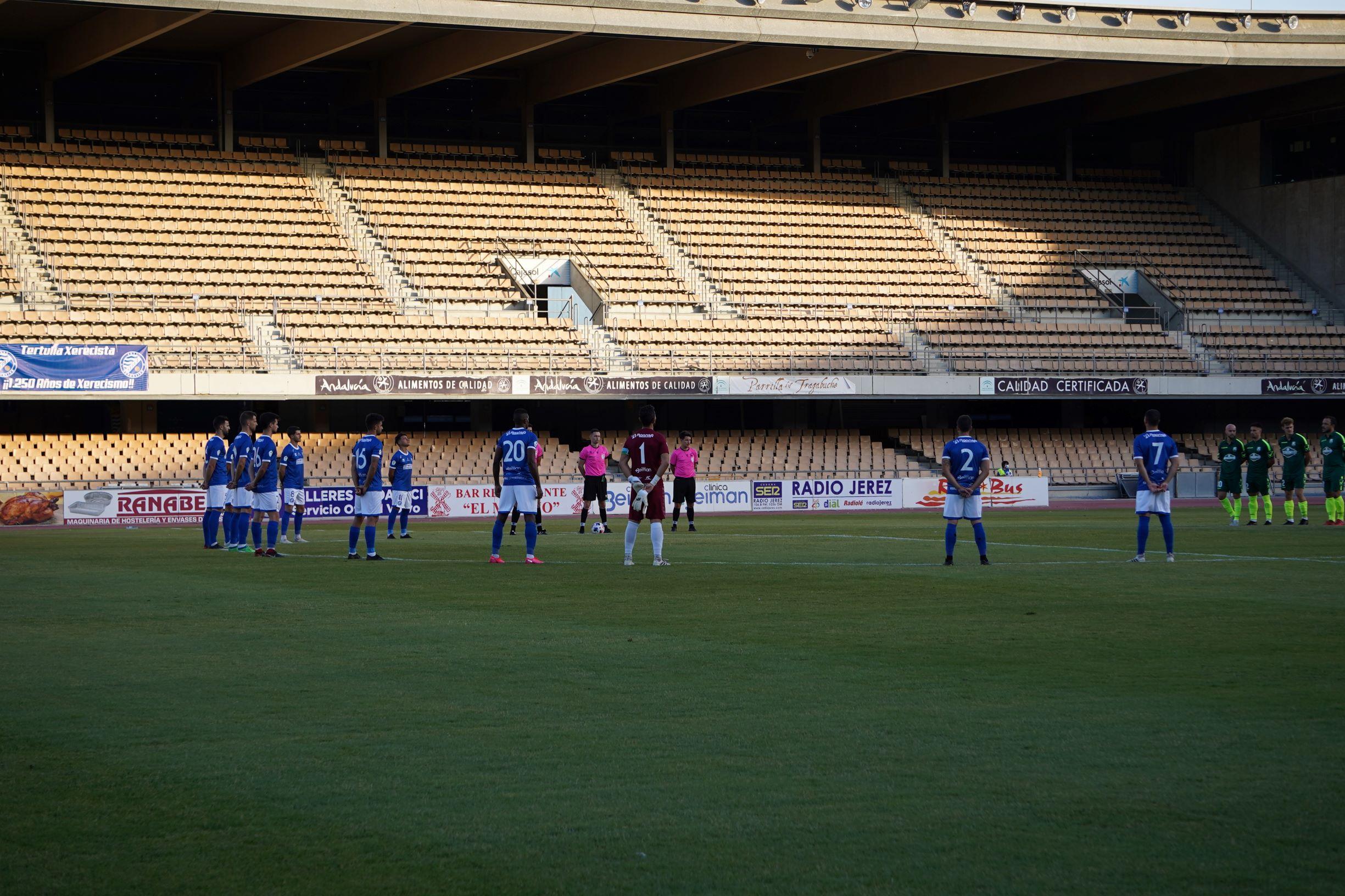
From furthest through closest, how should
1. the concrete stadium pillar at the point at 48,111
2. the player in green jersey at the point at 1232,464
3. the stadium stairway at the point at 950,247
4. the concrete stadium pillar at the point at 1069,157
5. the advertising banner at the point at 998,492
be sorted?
the concrete stadium pillar at the point at 1069,157 → the stadium stairway at the point at 950,247 → the concrete stadium pillar at the point at 48,111 → the advertising banner at the point at 998,492 → the player in green jersey at the point at 1232,464

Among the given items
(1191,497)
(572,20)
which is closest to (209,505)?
(572,20)

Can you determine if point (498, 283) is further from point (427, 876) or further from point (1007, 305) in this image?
point (427, 876)

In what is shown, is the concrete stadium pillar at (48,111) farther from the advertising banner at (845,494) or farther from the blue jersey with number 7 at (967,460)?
the blue jersey with number 7 at (967,460)

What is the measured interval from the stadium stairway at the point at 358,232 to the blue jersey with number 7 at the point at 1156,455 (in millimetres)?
26534

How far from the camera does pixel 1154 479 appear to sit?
60.1 feet

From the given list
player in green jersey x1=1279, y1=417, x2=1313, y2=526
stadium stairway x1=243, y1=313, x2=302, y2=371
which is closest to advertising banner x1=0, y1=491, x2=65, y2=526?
stadium stairway x1=243, y1=313, x2=302, y2=371

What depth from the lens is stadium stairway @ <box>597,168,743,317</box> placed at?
145ft

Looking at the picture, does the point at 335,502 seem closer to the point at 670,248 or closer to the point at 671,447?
the point at 671,447

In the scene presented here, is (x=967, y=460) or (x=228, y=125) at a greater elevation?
(x=228, y=125)

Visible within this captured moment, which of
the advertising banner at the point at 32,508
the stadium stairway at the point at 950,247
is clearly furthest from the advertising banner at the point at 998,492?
the advertising banner at the point at 32,508

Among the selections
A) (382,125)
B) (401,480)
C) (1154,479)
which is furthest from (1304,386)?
(401,480)

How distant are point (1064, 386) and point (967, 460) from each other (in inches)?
1021

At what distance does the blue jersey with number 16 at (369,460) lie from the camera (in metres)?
19.2

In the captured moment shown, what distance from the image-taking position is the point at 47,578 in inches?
646
